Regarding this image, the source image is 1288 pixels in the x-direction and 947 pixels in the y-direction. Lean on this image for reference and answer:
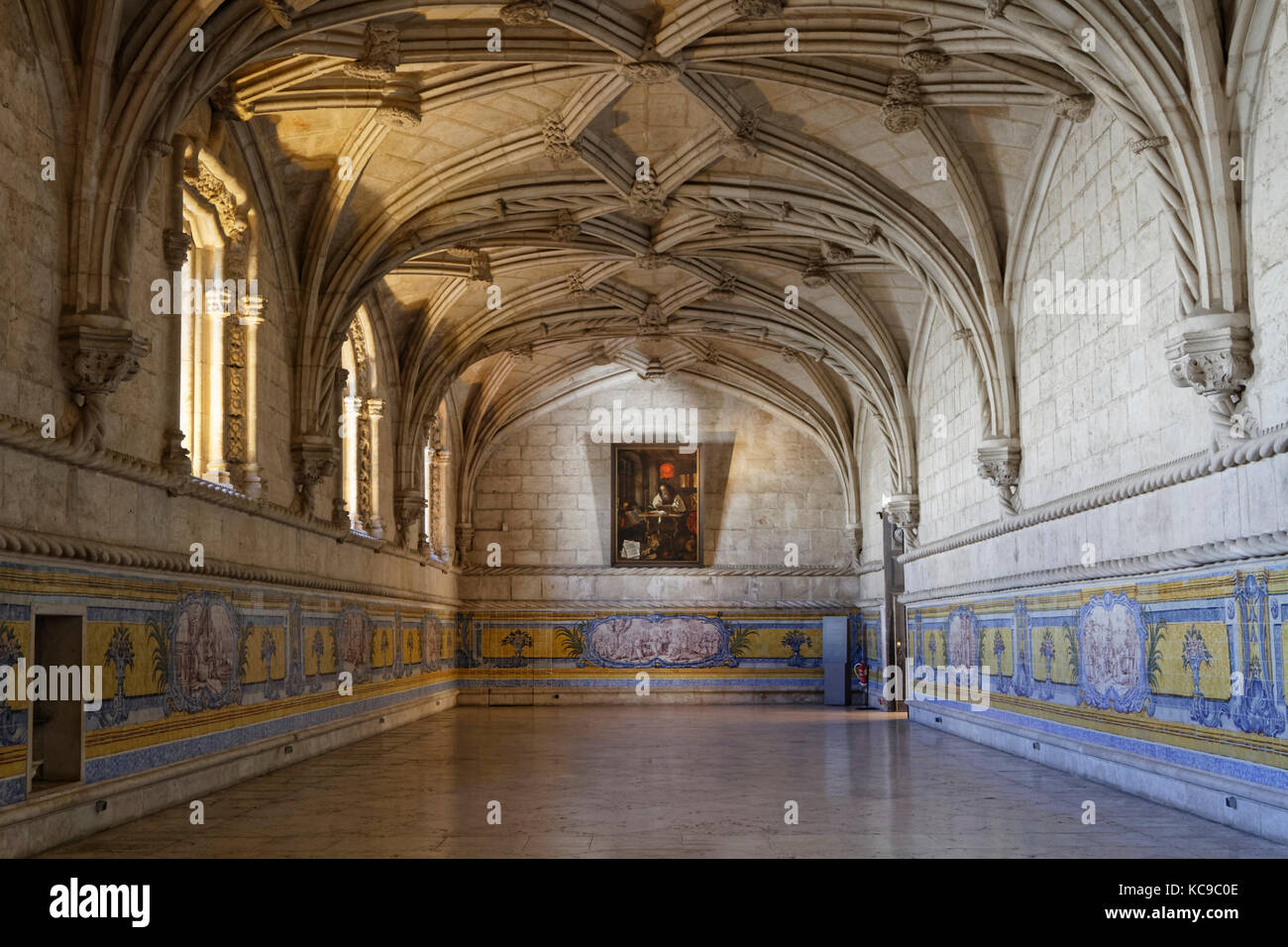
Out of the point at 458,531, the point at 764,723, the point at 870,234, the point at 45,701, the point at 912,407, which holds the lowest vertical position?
the point at 764,723

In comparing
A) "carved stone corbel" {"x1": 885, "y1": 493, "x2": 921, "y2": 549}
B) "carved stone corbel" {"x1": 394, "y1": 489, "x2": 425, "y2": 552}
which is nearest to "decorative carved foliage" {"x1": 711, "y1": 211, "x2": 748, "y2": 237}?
"carved stone corbel" {"x1": 885, "y1": 493, "x2": 921, "y2": 549}

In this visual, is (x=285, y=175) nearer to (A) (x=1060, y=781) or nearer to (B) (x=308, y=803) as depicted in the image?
(B) (x=308, y=803)

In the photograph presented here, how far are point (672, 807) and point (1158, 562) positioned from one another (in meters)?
4.27

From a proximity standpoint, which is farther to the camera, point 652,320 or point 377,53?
point 652,320

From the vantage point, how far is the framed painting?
2641 centimetres

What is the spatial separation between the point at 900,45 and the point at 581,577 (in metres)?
15.9

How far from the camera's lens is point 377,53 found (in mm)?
11523

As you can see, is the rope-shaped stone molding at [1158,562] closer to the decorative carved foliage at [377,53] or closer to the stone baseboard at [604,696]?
the decorative carved foliage at [377,53]

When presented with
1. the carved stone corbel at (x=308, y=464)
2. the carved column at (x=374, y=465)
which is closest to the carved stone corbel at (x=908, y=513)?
the carved column at (x=374, y=465)

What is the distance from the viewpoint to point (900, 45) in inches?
470

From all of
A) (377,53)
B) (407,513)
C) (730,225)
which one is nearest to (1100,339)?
(730,225)

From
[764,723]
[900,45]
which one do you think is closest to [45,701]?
[900,45]

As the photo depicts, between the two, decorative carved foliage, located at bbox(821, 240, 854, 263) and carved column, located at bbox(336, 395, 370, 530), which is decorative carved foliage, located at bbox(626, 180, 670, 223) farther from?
carved column, located at bbox(336, 395, 370, 530)

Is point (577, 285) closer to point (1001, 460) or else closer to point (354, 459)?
point (354, 459)
